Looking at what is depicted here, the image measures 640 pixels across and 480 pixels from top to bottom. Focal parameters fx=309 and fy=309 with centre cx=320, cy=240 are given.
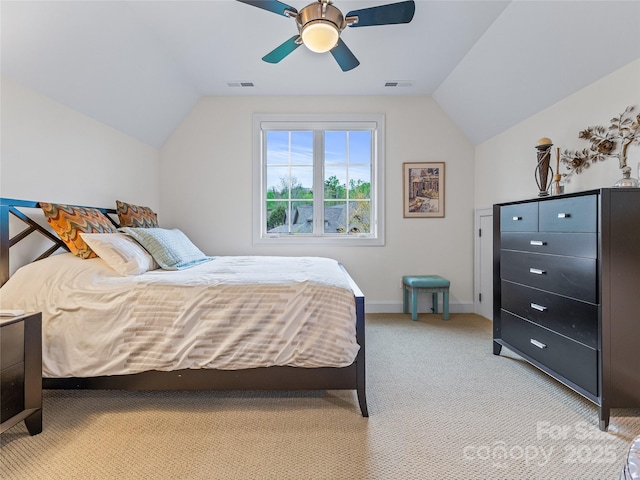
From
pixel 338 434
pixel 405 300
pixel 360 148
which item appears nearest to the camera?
pixel 338 434

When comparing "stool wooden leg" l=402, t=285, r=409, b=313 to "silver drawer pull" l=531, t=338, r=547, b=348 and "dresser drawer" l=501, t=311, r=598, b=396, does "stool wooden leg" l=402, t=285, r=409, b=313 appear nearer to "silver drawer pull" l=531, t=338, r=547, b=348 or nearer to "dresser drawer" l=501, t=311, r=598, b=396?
"dresser drawer" l=501, t=311, r=598, b=396

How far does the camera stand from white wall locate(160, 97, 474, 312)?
3809 millimetres

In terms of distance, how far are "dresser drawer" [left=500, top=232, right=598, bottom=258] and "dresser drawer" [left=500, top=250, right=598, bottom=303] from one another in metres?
0.03

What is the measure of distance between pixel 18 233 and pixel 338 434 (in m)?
2.39

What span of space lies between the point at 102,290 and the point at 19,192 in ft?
3.30

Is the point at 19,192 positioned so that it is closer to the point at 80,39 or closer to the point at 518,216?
the point at 80,39

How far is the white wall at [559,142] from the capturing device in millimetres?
2023

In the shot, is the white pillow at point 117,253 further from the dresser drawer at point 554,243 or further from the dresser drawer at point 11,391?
the dresser drawer at point 554,243

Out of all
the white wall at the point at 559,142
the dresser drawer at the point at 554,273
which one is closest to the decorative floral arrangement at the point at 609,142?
the white wall at the point at 559,142

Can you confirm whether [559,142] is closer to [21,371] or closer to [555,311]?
[555,311]

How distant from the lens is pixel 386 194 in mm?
3834

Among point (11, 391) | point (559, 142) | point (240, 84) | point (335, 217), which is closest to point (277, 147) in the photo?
point (240, 84)

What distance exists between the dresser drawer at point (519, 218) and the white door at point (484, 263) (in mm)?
1193

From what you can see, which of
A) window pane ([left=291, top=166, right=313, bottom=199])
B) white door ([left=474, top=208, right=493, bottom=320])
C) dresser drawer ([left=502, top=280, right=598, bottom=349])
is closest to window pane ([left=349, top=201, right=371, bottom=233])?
window pane ([left=291, top=166, right=313, bottom=199])
